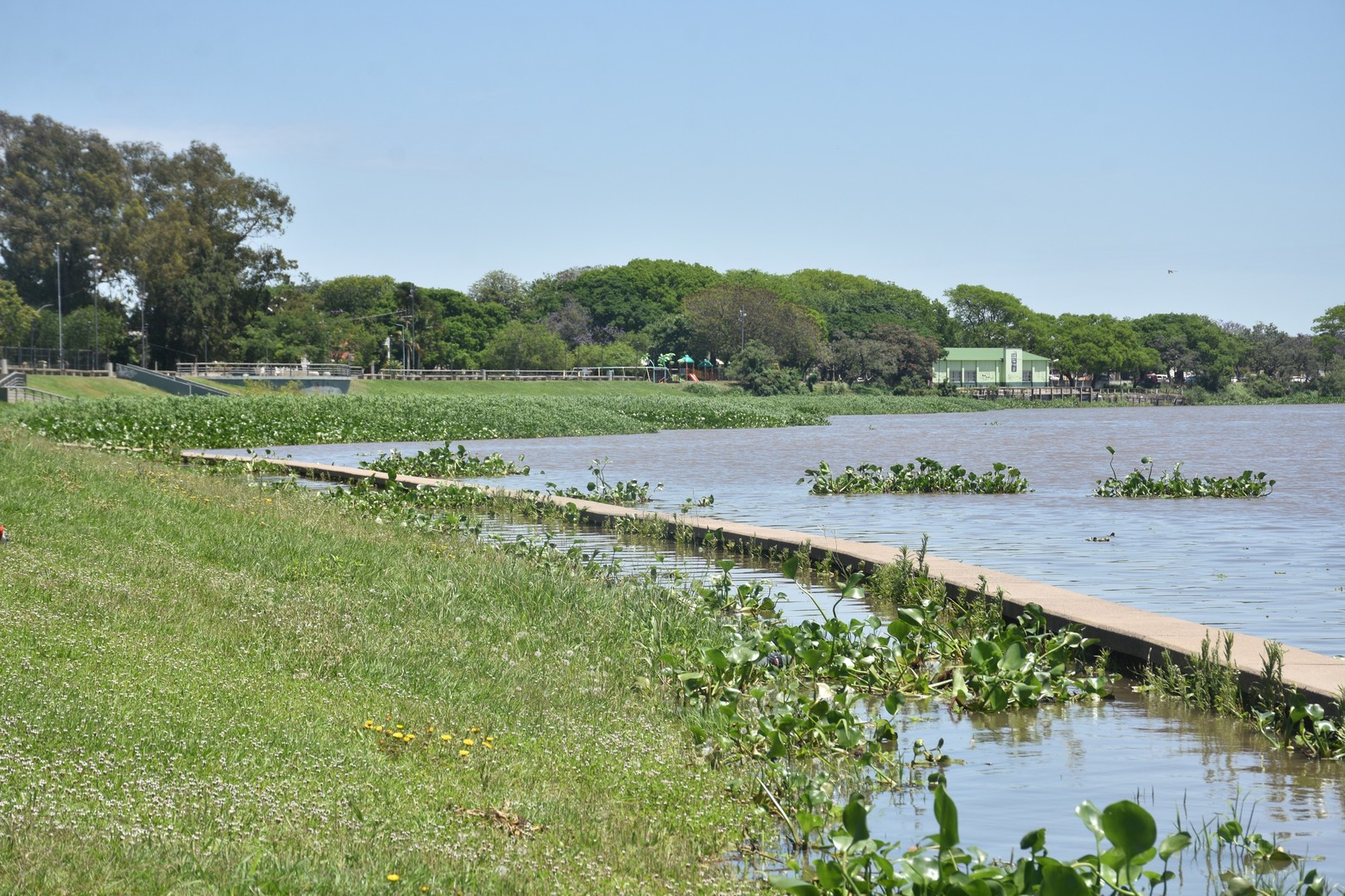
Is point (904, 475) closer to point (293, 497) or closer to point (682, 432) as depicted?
point (293, 497)

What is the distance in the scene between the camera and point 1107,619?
371 inches

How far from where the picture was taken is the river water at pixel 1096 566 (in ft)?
20.6

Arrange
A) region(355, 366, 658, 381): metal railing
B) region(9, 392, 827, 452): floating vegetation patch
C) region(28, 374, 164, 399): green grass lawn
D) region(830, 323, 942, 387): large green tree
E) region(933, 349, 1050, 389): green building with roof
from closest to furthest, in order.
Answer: region(9, 392, 827, 452): floating vegetation patch
region(28, 374, 164, 399): green grass lawn
region(355, 366, 658, 381): metal railing
region(830, 323, 942, 387): large green tree
region(933, 349, 1050, 389): green building with roof

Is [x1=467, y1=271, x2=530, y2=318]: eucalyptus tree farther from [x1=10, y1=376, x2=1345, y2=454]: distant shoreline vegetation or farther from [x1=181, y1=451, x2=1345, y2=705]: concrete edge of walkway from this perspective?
[x1=181, y1=451, x2=1345, y2=705]: concrete edge of walkway

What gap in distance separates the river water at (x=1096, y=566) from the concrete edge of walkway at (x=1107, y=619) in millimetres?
457

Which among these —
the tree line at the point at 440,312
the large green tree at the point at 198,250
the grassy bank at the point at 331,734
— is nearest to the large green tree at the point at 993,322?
the tree line at the point at 440,312

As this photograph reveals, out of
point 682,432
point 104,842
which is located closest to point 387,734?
point 104,842

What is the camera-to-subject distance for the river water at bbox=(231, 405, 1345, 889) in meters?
6.28

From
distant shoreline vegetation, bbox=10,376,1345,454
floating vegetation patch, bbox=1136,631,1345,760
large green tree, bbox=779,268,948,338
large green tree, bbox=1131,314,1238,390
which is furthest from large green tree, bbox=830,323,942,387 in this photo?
floating vegetation patch, bbox=1136,631,1345,760

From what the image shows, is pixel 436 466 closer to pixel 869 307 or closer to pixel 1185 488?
pixel 1185 488

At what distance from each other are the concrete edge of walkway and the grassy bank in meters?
2.65

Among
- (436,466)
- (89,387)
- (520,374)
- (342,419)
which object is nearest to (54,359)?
(89,387)

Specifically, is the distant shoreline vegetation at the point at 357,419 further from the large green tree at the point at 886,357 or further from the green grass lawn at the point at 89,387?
the large green tree at the point at 886,357

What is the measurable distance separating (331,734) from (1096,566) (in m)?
10.5
